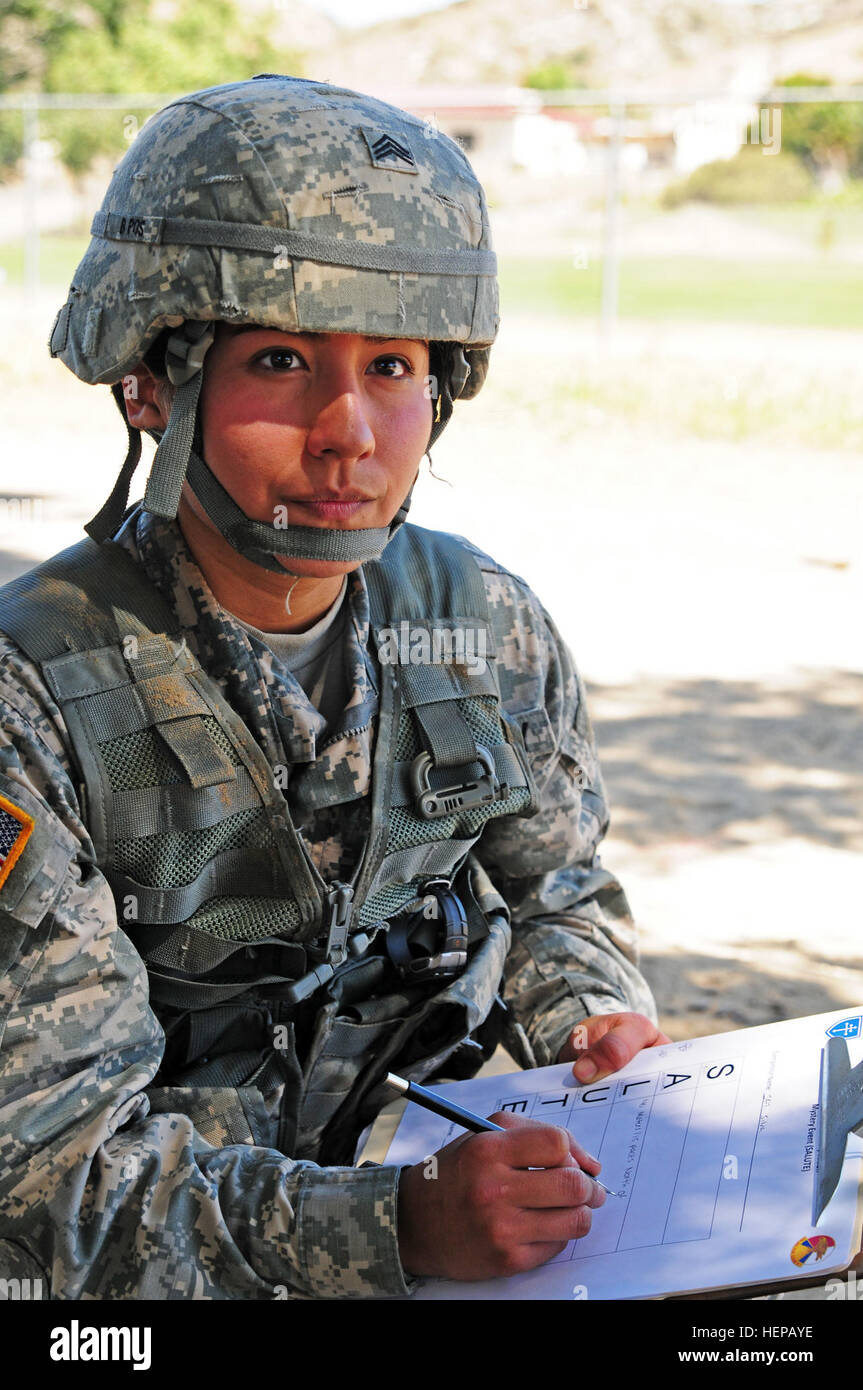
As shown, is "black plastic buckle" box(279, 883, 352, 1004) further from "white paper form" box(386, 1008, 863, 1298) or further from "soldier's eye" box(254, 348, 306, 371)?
"soldier's eye" box(254, 348, 306, 371)

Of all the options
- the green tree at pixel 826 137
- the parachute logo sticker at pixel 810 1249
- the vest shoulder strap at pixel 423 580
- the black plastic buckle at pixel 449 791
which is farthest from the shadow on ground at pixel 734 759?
the green tree at pixel 826 137

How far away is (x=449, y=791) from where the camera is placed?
7.09 feet

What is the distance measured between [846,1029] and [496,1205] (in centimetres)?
52

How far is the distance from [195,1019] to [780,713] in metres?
4.77

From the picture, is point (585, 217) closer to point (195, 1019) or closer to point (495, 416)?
point (495, 416)

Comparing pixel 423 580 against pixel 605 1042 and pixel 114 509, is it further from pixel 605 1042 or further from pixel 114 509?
pixel 605 1042

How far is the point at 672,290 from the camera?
26953mm

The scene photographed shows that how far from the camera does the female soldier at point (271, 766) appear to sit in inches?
69.1

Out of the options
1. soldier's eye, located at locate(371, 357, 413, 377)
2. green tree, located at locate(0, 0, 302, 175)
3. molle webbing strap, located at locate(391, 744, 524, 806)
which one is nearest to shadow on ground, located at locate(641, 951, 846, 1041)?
molle webbing strap, located at locate(391, 744, 524, 806)

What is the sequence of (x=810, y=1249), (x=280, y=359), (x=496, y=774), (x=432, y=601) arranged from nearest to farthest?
1. (x=810, y=1249)
2. (x=280, y=359)
3. (x=496, y=774)
4. (x=432, y=601)

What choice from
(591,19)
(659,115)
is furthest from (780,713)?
(591,19)

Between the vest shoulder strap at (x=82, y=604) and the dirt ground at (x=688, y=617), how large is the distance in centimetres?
66

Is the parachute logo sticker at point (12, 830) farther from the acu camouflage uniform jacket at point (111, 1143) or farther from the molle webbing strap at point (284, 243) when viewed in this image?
the molle webbing strap at point (284, 243)

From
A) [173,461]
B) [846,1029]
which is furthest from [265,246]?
[846,1029]
